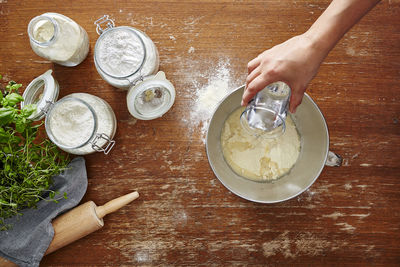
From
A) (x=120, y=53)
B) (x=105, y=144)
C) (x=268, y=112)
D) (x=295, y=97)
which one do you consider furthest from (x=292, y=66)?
(x=105, y=144)

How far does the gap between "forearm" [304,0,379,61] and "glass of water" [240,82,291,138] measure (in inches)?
6.7

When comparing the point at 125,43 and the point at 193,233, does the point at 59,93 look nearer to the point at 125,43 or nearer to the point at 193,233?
the point at 125,43

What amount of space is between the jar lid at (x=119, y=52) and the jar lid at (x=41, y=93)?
6.8 inches

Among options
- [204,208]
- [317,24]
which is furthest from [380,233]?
[317,24]

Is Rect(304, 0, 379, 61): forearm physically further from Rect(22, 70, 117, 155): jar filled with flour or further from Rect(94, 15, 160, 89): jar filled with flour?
Rect(22, 70, 117, 155): jar filled with flour

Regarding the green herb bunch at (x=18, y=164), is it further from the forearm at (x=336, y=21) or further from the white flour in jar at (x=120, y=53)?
the forearm at (x=336, y=21)

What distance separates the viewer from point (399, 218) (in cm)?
91

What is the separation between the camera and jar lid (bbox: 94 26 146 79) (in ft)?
2.57

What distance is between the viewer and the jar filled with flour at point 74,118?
0.78 metres

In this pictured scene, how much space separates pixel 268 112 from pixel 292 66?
211 millimetres

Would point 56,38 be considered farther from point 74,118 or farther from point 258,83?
point 258,83

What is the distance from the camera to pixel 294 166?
0.89 metres

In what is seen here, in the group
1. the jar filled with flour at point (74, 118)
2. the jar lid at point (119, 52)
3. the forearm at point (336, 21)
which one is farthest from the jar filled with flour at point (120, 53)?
the forearm at point (336, 21)

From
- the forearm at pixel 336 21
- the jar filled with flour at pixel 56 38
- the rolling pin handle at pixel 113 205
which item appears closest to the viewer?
the forearm at pixel 336 21
